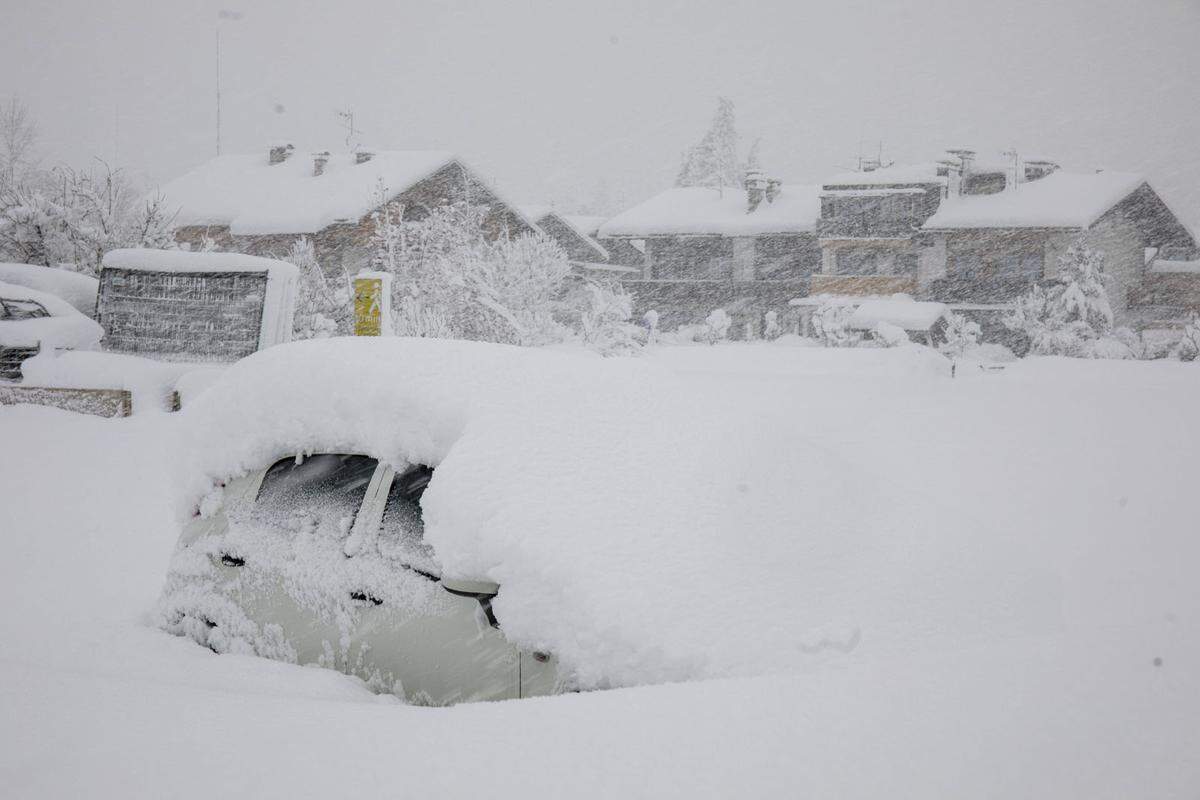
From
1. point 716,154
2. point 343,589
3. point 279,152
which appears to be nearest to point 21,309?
point 343,589

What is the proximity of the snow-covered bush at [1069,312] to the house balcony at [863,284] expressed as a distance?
17.1ft

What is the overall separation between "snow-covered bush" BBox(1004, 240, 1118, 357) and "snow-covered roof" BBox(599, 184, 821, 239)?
36.5 feet

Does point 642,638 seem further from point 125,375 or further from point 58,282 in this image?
point 58,282

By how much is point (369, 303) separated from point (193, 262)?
4.89m

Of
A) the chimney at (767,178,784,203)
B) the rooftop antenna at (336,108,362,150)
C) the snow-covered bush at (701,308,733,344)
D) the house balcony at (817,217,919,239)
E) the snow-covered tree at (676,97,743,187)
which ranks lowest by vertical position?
the snow-covered bush at (701,308,733,344)

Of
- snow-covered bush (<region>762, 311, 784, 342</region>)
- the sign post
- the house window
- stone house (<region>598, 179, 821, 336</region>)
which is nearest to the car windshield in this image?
the sign post

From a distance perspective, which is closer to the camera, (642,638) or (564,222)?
(642,638)

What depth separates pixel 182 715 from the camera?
256cm

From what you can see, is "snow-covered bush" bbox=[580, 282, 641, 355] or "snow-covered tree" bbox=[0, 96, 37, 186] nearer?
"snow-covered bush" bbox=[580, 282, 641, 355]

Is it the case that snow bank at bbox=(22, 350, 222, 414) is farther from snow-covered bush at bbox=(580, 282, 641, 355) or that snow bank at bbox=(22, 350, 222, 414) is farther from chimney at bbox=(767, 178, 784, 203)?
chimney at bbox=(767, 178, 784, 203)

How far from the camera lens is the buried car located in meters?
3.16

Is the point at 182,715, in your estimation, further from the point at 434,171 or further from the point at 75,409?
the point at 434,171

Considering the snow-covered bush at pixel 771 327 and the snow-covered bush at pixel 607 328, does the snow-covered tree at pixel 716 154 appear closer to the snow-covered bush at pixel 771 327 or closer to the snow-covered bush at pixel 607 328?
the snow-covered bush at pixel 771 327

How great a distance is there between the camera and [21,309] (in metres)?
14.0
